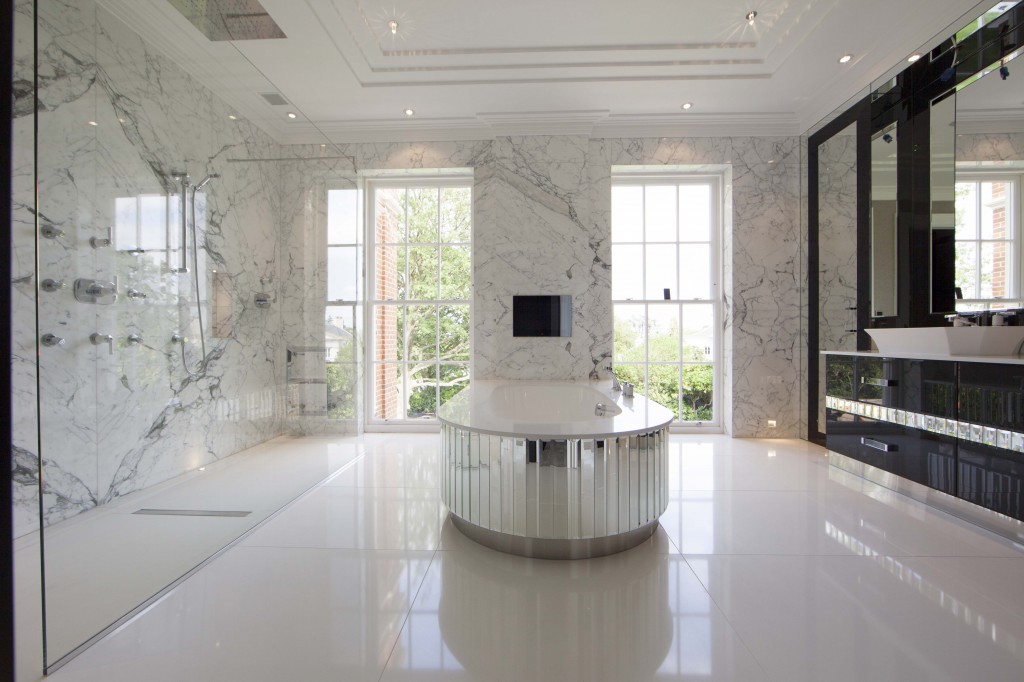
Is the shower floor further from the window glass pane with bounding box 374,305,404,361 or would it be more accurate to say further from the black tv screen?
the black tv screen

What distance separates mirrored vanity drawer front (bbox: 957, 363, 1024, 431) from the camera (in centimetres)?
208

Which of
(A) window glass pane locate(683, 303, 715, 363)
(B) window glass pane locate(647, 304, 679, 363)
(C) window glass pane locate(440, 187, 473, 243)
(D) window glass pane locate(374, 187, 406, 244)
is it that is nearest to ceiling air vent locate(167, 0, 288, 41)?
(D) window glass pane locate(374, 187, 406, 244)

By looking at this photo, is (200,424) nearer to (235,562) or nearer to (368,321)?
(235,562)

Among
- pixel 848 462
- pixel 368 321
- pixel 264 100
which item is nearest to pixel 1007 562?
pixel 848 462

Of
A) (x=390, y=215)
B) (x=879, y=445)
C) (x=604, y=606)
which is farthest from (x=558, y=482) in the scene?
(x=390, y=215)

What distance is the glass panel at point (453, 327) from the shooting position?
4.79m

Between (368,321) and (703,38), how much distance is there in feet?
12.3

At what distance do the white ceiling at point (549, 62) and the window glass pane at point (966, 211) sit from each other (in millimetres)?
999

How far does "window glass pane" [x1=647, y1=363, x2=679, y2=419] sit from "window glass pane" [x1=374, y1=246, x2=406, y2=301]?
2.69 meters

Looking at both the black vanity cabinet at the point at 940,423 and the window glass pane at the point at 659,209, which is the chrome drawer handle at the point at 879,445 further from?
the window glass pane at the point at 659,209

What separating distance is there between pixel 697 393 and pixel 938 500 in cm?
222

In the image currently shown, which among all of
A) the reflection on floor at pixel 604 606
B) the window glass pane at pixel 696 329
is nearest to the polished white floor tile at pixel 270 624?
the reflection on floor at pixel 604 606

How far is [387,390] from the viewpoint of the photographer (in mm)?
4805

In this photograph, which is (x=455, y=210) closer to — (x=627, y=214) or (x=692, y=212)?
(x=627, y=214)
